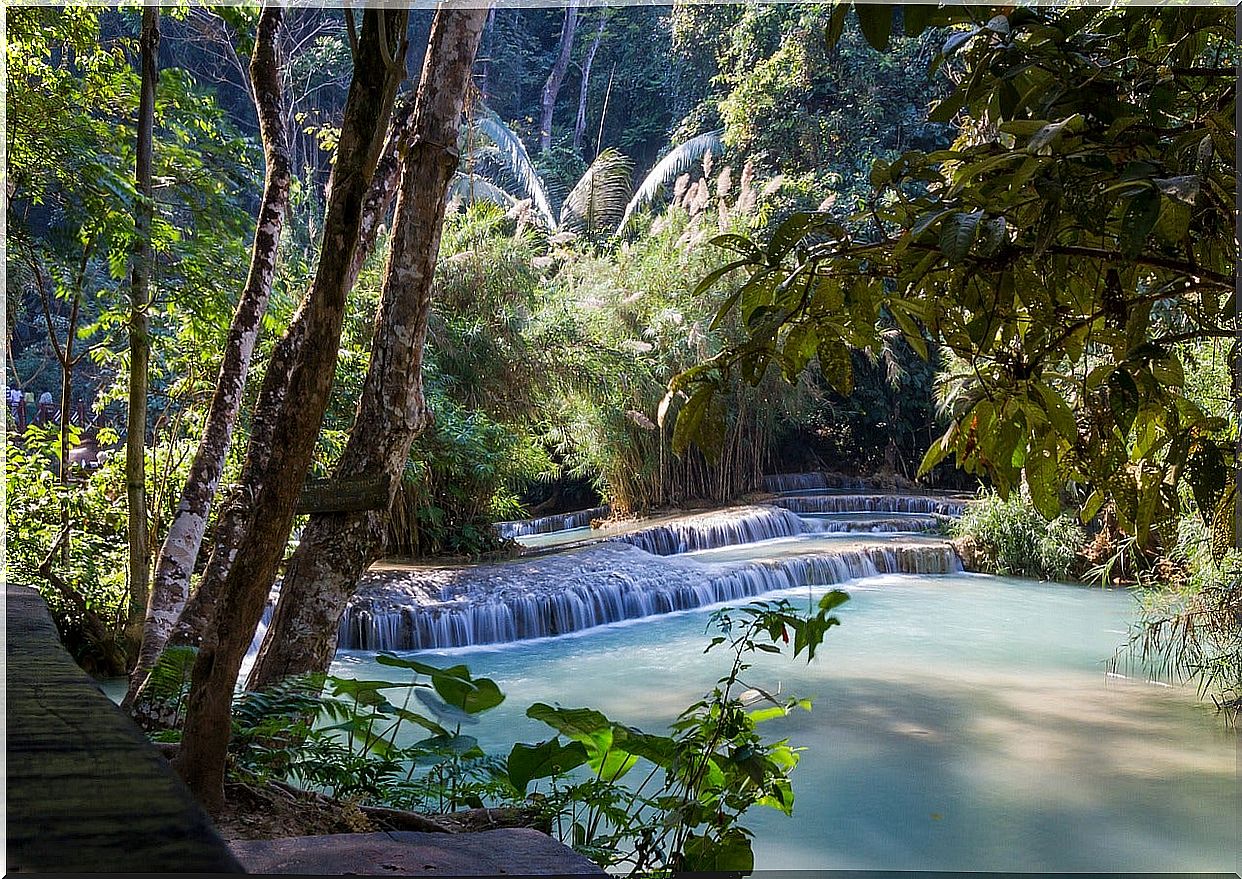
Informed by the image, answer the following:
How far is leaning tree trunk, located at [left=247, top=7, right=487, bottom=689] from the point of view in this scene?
8.11ft

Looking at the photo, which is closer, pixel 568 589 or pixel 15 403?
pixel 568 589

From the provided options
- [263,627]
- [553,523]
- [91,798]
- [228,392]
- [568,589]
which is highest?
[228,392]

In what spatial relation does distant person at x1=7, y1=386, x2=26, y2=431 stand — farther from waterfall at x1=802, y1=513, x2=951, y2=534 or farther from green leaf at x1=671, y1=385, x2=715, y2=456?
green leaf at x1=671, y1=385, x2=715, y2=456

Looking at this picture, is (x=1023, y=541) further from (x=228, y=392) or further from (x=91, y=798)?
(x=91, y=798)

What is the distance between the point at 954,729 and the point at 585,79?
15.3m

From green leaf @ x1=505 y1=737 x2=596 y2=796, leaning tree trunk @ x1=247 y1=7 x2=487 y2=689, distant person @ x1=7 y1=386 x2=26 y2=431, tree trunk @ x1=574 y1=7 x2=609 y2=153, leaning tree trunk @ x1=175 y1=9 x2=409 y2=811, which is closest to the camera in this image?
leaning tree trunk @ x1=175 y1=9 x2=409 y2=811

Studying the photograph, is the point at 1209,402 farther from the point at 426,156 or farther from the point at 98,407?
the point at 98,407

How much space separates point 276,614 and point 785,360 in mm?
1924

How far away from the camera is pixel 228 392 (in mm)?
3135

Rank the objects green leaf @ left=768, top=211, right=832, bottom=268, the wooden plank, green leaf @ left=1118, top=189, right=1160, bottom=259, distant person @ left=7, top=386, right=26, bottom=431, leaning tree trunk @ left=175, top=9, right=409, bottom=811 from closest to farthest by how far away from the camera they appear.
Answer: green leaf @ left=1118, top=189, right=1160, bottom=259 < green leaf @ left=768, top=211, right=832, bottom=268 < leaning tree trunk @ left=175, top=9, right=409, bottom=811 < the wooden plank < distant person @ left=7, top=386, right=26, bottom=431

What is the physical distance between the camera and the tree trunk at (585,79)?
58.6 ft

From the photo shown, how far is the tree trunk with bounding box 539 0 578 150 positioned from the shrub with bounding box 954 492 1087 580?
11601 millimetres

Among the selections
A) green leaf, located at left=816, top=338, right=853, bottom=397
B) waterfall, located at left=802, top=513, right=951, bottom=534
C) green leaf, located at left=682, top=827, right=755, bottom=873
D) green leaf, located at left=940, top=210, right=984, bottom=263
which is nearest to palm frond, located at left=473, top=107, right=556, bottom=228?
waterfall, located at left=802, top=513, right=951, bottom=534

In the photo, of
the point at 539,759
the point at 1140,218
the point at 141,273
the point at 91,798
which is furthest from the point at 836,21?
the point at 141,273
